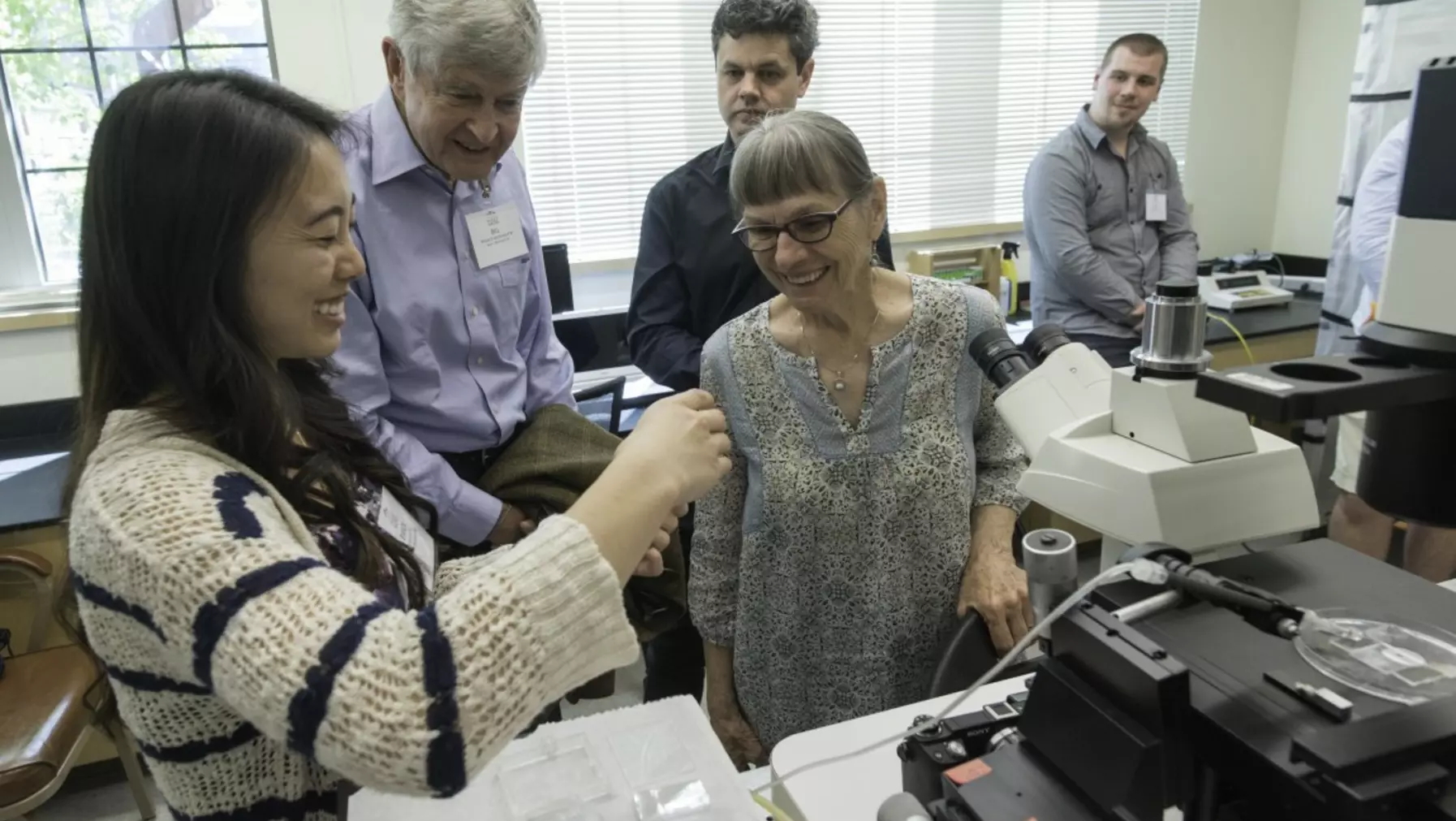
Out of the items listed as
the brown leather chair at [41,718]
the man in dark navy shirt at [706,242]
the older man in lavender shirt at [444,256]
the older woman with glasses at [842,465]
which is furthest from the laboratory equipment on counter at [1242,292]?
the brown leather chair at [41,718]

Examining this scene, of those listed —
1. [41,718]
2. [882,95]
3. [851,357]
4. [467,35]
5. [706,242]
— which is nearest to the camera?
[467,35]

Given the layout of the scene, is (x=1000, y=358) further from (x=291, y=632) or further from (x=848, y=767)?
(x=291, y=632)

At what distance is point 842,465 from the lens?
4.46 feet

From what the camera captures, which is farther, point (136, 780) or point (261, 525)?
point (136, 780)

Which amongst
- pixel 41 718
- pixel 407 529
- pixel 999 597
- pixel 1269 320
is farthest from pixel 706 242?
pixel 1269 320

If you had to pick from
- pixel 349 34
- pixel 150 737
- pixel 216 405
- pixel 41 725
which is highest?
pixel 349 34

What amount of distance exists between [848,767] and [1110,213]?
2.59 m

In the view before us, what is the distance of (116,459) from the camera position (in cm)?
69

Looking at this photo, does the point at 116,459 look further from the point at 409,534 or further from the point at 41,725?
the point at 41,725

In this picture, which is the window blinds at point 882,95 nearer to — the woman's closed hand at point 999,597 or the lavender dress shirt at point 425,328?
the lavender dress shirt at point 425,328

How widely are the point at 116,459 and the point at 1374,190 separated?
10.3ft

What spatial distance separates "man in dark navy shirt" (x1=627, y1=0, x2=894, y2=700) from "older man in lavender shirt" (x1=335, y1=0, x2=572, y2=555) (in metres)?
0.48

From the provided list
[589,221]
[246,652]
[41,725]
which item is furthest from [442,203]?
[589,221]

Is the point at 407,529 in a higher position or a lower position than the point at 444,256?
lower
